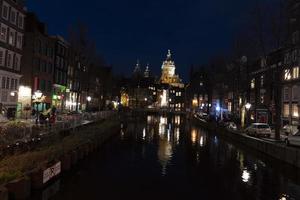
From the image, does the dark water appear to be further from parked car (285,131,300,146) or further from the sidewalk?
the sidewalk

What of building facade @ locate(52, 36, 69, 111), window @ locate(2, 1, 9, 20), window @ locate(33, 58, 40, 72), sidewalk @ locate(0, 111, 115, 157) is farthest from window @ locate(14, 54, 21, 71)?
sidewalk @ locate(0, 111, 115, 157)

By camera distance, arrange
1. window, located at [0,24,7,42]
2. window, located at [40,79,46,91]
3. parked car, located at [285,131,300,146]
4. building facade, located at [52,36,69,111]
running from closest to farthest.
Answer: parked car, located at [285,131,300,146] < window, located at [0,24,7,42] < window, located at [40,79,46,91] < building facade, located at [52,36,69,111]

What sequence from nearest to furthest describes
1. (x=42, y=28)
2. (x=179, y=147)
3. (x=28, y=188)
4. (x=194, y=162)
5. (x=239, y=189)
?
(x=28, y=188) < (x=239, y=189) < (x=194, y=162) < (x=179, y=147) < (x=42, y=28)

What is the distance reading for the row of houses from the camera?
54.8 metres

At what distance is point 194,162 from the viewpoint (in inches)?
1369

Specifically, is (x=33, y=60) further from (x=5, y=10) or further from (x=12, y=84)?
(x=5, y=10)

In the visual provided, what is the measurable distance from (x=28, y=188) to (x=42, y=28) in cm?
6021

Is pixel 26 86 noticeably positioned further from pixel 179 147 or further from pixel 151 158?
pixel 151 158

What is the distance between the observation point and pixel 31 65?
68.2 m

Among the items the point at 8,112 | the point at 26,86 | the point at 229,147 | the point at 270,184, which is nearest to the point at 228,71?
the point at 229,147

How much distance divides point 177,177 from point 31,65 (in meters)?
47.6

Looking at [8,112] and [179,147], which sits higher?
[8,112]

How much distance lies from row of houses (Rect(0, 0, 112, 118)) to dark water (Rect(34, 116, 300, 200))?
14088 millimetres

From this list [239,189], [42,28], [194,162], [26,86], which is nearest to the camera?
[239,189]
